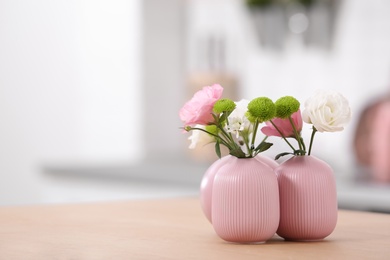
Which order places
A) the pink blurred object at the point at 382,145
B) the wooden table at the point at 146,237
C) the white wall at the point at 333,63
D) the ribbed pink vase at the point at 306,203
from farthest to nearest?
the white wall at the point at 333,63 < the pink blurred object at the point at 382,145 < the ribbed pink vase at the point at 306,203 < the wooden table at the point at 146,237

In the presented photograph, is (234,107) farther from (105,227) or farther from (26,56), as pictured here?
(26,56)

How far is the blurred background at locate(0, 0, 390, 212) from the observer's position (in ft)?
9.71

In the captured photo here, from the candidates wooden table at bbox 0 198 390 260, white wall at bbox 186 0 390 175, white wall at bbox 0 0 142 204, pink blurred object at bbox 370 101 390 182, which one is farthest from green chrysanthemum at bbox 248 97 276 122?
white wall at bbox 0 0 142 204

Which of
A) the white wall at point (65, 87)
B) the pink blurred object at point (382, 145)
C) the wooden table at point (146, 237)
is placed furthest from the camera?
the white wall at point (65, 87)

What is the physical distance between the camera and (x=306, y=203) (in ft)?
3.62

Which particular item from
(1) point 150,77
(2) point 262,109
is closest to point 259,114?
(2) point 262,109

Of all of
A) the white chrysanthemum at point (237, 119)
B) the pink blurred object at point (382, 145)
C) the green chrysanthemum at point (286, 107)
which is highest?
the green chrysanthemum at point (286, 107)

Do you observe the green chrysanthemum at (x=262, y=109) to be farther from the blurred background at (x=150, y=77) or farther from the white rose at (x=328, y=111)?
the blurred background at (x=150, y=77)

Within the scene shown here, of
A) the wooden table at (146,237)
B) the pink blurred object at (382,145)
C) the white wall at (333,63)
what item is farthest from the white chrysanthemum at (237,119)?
the white wall at (333,63)

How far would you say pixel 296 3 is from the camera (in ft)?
10.0

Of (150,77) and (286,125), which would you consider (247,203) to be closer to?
(286,125)

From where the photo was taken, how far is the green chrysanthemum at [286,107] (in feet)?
3.55

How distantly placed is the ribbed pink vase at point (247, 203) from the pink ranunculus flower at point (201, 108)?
7cm

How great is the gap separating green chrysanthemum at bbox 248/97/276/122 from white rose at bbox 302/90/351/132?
51mm
